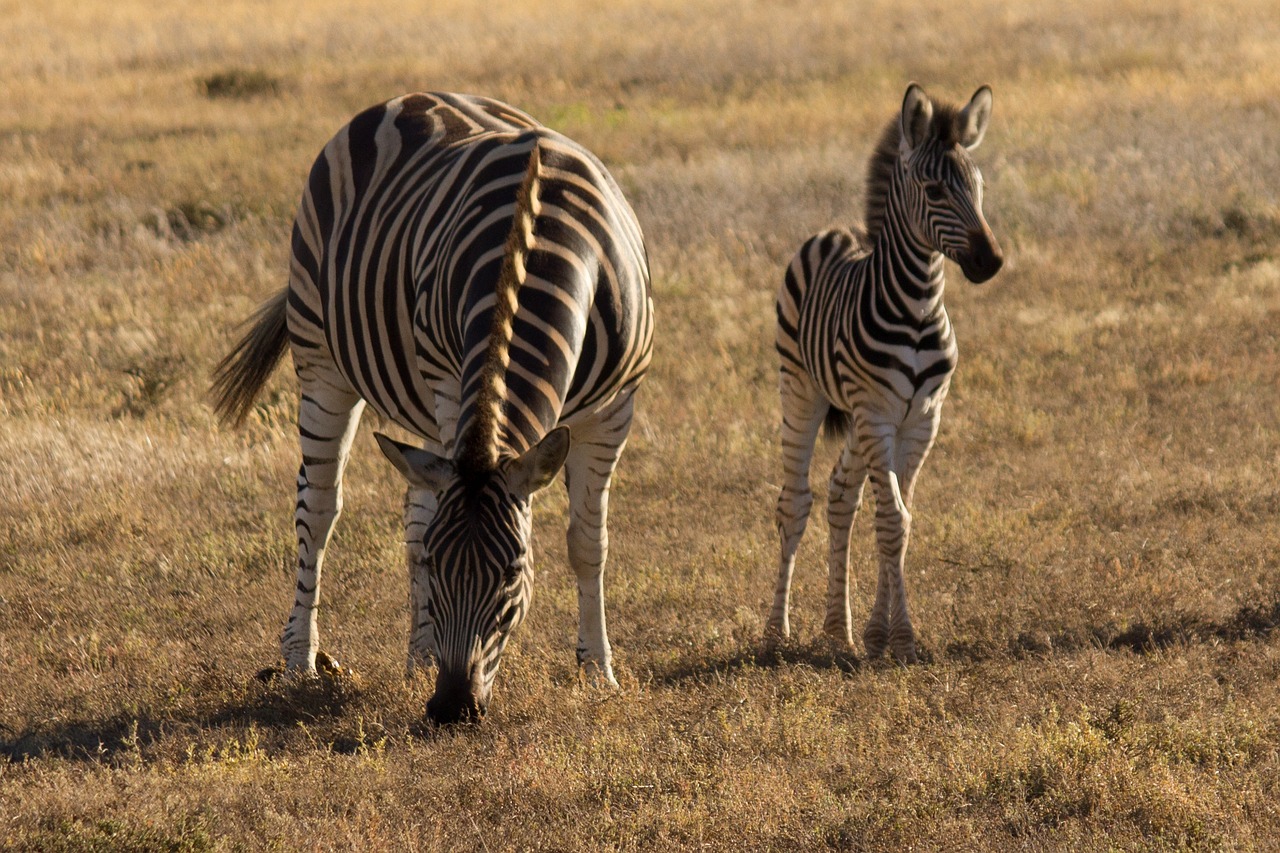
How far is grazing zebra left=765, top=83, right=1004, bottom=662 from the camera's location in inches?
262

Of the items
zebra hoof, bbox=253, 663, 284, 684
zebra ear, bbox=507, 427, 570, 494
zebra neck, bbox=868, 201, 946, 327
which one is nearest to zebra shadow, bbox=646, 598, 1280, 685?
zebra neck, bbox=868, 201, 946, 327

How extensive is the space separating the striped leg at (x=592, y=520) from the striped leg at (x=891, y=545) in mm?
1344

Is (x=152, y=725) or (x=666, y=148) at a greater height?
(x=666, y=148)

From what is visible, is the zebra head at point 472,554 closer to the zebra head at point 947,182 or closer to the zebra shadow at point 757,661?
the zebra shadow at point 757,661

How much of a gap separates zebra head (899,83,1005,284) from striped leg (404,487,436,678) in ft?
9.21

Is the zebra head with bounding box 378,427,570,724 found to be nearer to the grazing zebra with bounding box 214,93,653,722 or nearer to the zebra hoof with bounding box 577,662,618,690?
the grazing zebra with bounding box 214,93,653,722

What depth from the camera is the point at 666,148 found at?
20.9m

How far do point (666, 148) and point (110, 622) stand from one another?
48.9 feet

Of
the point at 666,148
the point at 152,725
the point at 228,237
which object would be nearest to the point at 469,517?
the point at 152,725

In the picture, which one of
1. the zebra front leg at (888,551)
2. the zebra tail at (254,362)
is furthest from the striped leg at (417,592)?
the zebra front leg at (888,551)

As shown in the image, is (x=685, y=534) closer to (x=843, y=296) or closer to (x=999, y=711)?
(x=843, y=296)

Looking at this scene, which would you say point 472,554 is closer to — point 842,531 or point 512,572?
point 512,572

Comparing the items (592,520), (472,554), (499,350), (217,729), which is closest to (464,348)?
(499,350)

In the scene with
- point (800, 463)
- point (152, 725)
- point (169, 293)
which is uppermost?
point (169, 293)
